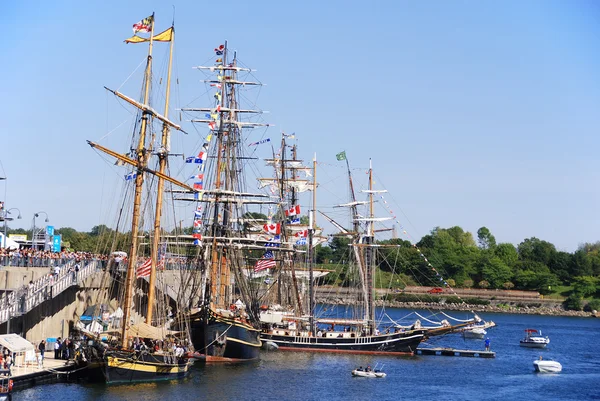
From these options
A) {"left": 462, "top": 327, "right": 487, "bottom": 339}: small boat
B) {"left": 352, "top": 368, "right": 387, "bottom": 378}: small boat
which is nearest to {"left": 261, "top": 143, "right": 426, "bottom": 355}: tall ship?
{"left": 352, "top": 368, "right": 387, "bottom": 378}: small boat

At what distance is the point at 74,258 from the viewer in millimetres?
77500

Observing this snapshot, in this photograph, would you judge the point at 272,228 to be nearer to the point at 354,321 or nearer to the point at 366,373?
the point at 354,321

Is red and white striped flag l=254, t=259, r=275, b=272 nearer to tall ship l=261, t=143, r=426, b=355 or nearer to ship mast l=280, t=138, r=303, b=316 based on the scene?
tall ship l=261, t=143, r=426, b=355

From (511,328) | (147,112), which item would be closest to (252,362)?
(147,112)

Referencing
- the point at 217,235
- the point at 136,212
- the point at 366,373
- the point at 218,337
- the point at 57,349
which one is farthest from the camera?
the point at 217,235

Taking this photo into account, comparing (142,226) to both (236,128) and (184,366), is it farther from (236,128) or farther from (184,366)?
(236,128)

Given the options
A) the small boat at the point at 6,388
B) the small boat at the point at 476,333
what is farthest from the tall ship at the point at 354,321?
the small boat at the point at 6,388

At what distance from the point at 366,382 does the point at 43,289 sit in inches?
1006

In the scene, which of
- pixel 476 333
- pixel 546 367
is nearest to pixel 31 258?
pixel 546 367

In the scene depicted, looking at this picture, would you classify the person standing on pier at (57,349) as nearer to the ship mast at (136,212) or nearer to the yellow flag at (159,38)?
the ship mast at (136,212)

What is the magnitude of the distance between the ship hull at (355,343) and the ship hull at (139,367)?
27.5m

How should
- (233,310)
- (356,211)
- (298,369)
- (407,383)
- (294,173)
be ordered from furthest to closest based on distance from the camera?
(294,173)
(356,211)
(233,310)
(298,369)
(407,383)

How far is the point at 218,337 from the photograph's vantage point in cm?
7894

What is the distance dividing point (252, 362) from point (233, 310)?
5.89m
